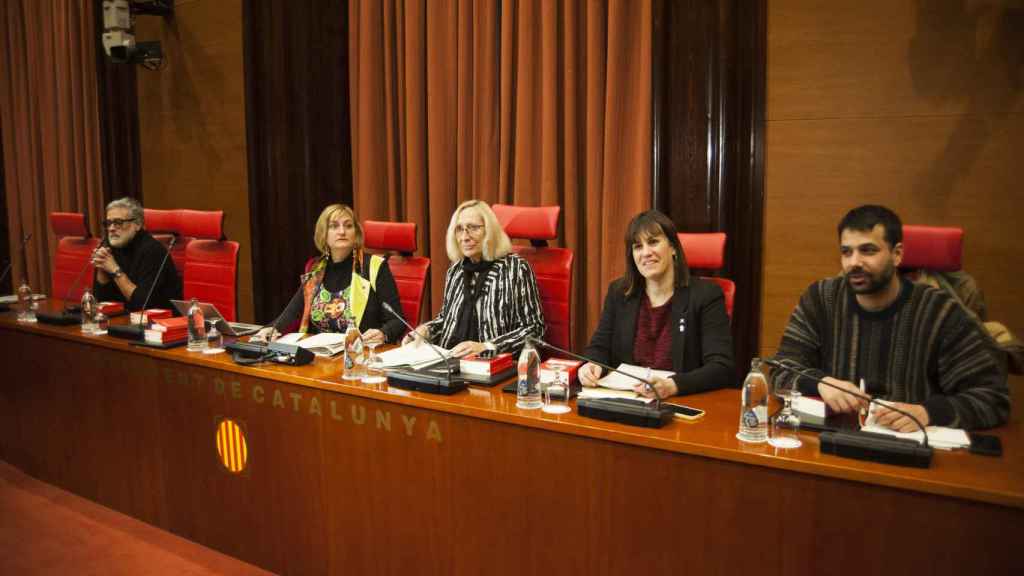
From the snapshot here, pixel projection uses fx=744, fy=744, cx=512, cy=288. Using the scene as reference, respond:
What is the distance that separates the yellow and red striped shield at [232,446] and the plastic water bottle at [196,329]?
322mm

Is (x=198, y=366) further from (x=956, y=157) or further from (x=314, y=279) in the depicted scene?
(x=956, y=157)

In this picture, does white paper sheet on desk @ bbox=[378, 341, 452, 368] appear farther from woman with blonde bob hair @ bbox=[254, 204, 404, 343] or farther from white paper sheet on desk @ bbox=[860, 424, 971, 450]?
white paper sheet on desk @ bbox=[860, 424, 971, 450]

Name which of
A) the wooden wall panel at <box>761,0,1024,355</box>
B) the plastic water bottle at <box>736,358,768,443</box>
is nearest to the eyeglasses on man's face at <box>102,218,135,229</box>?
the wooden wall panel at <box>761,0,1024,355</box>

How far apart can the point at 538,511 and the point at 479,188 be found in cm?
238

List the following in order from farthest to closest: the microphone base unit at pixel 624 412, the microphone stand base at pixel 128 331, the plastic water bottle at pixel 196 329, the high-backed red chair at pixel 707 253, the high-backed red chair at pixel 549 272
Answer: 1. the high-backed red chair at pixel 549 272
2. the microphone stand base at pixel 128 331
3. the plastic water bottle at pixel 196 329
4. the high-backed red chair at pixel 707 253
5. the microphone base unit at pixel 624 412

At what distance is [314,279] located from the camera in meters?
2.93

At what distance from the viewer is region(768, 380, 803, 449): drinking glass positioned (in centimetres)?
147

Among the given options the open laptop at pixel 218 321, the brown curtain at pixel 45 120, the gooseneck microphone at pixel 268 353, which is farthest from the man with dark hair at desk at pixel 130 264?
the brown curtain at pixel 45 120

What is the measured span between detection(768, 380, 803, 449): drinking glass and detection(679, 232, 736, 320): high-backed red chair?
0.67m

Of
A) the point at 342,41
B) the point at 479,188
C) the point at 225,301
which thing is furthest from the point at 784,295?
the point at 342,41

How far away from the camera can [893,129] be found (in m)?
2.83

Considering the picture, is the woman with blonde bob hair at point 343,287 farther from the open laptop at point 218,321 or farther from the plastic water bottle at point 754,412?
the plastic water bottle at point 754,412

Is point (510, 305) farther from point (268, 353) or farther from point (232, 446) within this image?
point (232, 446)

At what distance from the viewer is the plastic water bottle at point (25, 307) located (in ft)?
9.87
